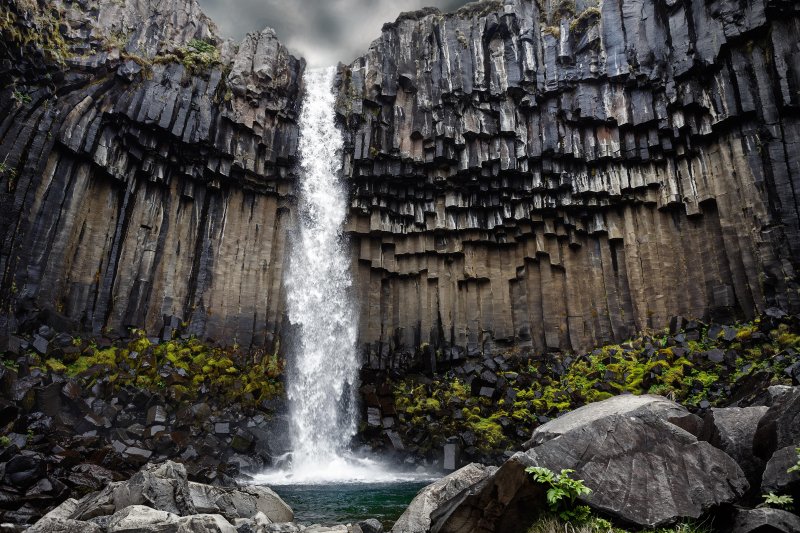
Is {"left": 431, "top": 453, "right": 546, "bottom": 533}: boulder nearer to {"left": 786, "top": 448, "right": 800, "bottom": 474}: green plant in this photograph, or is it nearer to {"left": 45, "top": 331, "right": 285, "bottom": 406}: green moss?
{"left": 786, "top": 448, "right": 800, "bottom": 474}: green plant

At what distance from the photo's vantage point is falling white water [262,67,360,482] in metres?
23.2

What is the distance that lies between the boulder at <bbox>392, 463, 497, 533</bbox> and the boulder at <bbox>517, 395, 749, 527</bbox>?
2129 millimetres

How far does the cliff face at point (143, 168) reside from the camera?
1836 centimetres

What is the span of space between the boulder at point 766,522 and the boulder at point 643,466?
29 cm

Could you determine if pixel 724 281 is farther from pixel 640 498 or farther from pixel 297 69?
pixel 297 69

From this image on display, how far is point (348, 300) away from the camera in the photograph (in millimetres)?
25641

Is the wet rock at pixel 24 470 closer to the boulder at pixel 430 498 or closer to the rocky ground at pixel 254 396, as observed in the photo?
the rocky ground at pixel 254 396

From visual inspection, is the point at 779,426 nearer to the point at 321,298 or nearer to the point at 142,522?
the point at 142,522

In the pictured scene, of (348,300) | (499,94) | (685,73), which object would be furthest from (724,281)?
(348,300)

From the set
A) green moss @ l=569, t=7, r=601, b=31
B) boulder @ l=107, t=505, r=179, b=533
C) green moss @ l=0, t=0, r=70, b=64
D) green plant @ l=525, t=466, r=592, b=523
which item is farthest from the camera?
green moss @ l=569, t=7, r=601, b=31

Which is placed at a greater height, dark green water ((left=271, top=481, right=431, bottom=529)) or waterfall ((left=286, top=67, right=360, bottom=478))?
waterfall ((left=286, top=67, right=360, bottom=478))

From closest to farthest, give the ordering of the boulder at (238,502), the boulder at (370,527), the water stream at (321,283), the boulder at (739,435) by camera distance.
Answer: the boulder at (739,435) → the boulder at (238,502) → the boulder at (370,527) → the water stream at (321,283)

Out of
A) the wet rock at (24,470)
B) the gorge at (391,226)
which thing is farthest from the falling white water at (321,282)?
the wet rock at (24,470)

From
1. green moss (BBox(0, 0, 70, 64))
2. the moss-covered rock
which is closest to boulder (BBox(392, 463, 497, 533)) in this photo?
the moss-covered rock
